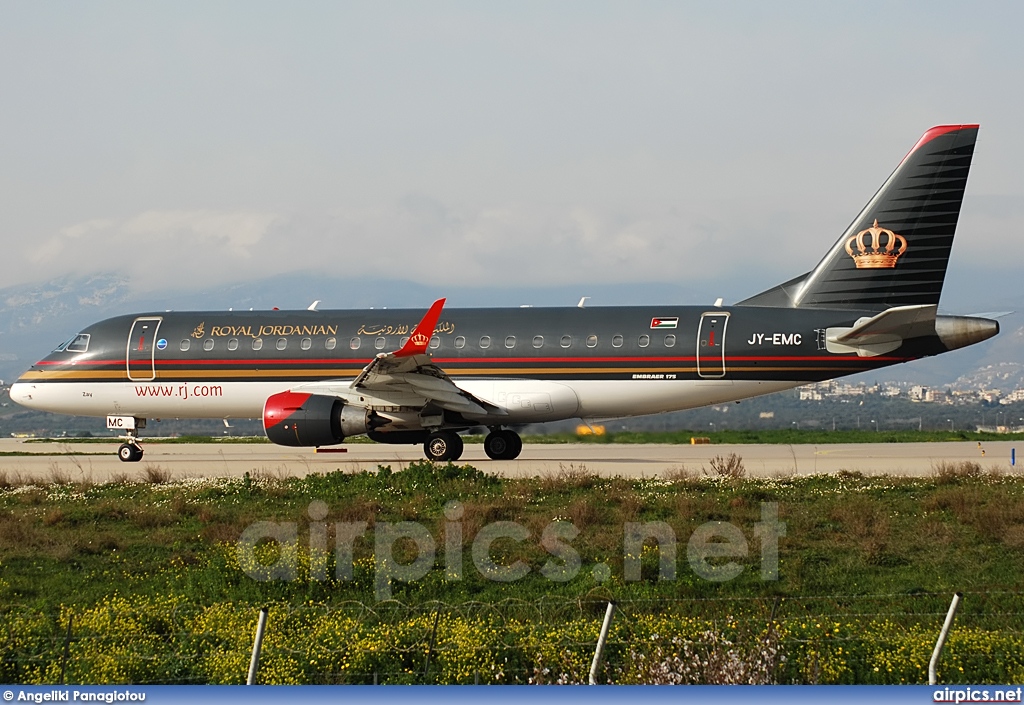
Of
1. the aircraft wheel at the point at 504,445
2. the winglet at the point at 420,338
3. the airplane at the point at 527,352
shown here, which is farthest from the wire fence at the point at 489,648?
the aircraft wheel at the point at 504,445

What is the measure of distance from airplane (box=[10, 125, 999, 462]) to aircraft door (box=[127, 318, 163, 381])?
0.04 meters

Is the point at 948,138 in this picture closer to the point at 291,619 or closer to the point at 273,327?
the point at 273,327

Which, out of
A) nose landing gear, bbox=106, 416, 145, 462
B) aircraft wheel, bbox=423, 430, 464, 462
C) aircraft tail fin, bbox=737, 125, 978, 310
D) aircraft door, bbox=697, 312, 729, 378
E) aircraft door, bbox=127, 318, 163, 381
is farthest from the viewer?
nose landing gear, bbox=106, 416, 145, 462

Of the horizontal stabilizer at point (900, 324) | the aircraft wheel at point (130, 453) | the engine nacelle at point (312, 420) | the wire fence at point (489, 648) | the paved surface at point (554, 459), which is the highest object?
the horizontal stabilizer at point (900, 324)

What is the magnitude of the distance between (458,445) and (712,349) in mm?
6919

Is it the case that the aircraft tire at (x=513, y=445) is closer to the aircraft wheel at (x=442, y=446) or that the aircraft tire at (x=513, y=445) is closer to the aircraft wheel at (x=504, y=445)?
the aircraft wheel at (x=504, y=445)

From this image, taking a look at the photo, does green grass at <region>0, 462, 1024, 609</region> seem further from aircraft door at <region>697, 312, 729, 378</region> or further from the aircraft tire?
the aircraft tire

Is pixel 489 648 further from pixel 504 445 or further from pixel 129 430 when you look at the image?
pixel 129 430

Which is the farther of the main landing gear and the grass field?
the main landing gear

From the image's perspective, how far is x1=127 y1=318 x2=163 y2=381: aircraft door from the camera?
3141 cm

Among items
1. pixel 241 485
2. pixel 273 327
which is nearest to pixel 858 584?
pixel 241 485

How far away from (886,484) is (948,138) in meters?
9.25

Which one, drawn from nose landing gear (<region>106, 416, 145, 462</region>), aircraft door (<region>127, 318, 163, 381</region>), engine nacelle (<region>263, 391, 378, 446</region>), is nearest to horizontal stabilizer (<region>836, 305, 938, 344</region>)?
engine nacelle (<region>263, 391, 378, 446</region>)

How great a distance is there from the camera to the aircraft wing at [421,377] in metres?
25.8
